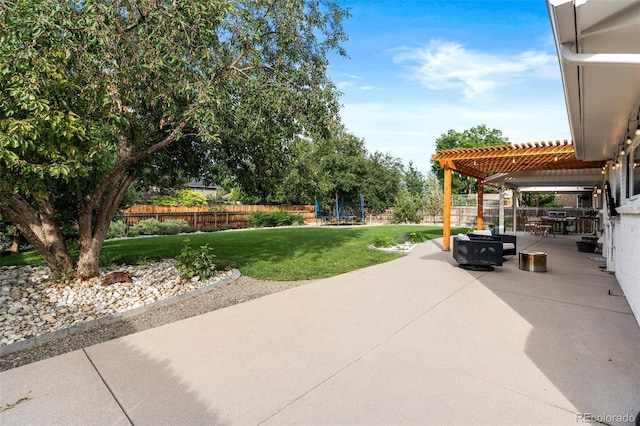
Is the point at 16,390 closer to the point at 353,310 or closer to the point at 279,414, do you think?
the point at 279,414

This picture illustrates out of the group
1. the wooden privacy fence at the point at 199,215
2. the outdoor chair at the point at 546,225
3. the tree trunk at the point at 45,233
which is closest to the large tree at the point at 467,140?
the outdoor chair at the point at 546,225

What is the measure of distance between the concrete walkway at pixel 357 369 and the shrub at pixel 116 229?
37.5 feet

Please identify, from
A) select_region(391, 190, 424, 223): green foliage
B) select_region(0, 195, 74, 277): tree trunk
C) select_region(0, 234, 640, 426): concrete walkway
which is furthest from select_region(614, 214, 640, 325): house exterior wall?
select_region(391, 190, 424, 223): green foliage

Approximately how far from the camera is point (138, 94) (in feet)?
15.1

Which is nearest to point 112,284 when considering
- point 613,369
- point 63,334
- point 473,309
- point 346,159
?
point 63,334

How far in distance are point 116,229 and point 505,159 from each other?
15006 mm

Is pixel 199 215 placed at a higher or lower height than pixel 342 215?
higher

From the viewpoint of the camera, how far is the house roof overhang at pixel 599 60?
84.4 inches

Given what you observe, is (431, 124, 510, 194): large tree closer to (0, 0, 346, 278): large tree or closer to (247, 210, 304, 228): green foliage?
(247, 210, 304, 228): green foliage

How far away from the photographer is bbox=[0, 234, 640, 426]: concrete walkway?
208cm

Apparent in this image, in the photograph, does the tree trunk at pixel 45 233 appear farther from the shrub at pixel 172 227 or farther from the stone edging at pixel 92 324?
the shrub at pixel 172 227

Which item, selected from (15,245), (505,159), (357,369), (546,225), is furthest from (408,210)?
(357,369)

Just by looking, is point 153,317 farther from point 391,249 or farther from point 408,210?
point 408,210

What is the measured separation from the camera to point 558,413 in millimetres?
2057
